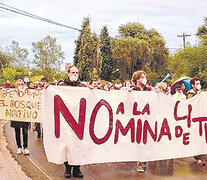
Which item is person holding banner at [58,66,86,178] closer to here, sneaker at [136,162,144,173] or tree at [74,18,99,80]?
sneaker at [136,162,144,173]

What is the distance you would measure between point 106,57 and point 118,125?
158ft

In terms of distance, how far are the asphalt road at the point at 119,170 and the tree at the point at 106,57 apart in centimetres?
4637

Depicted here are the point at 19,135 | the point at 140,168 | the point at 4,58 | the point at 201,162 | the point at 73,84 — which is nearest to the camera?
the point at 73,84

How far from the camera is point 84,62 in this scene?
50781mm

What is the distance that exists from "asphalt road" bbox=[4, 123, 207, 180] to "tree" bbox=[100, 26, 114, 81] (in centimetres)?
4637

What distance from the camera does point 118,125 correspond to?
5672mm

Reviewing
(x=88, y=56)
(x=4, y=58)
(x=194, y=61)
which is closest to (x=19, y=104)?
(x=194, y=61)

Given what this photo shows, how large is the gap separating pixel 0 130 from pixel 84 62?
4013 centimetres

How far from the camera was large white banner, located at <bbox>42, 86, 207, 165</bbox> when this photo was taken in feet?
17.1

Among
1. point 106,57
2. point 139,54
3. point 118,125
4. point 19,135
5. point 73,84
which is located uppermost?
point 139,54

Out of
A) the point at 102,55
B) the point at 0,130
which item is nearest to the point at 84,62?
the point at 102,55

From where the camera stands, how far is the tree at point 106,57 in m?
53.2

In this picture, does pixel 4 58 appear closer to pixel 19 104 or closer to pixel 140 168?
pixel 19 104

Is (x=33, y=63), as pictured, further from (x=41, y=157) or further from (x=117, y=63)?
(x=41, y=157)
